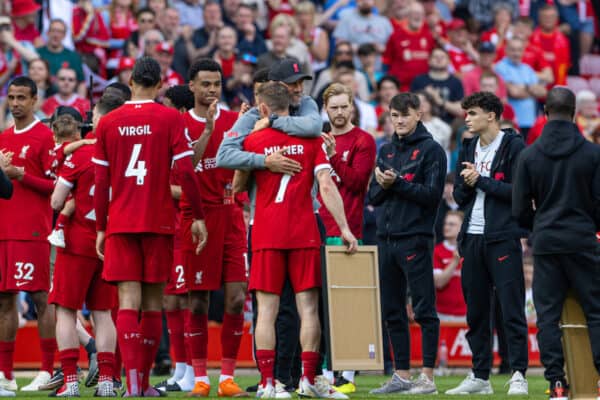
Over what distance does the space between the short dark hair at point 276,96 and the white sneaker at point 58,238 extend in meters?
2.18

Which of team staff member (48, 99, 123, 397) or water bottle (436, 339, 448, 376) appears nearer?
team staff member (48, 99, 123, 397)

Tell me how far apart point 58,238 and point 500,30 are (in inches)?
574

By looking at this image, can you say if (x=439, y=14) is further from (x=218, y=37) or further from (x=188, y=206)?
(x=188, y=206)

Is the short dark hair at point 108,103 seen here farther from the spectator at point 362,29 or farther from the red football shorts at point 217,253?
the spectator at point 362,29

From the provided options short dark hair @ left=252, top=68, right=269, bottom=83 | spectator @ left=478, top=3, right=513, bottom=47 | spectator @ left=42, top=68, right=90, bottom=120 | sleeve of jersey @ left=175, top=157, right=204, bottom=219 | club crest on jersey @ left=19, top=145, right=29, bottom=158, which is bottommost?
sleeve of jersey @ left=175, top=157, right=204, bottom=219

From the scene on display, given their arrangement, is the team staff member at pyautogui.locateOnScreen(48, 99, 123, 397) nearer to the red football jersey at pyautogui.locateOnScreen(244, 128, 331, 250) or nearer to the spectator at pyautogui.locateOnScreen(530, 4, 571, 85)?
the red football jersey at pyautogui.locateOnScreen(244, 128, 331, 250)

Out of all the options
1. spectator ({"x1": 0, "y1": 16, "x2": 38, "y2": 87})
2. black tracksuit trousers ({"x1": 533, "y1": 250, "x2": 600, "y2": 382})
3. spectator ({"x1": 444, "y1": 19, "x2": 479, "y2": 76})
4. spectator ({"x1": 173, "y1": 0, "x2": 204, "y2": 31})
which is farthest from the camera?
spectator ({"x1": 444, "y1": 19, "x2": 479, "y2": 76})

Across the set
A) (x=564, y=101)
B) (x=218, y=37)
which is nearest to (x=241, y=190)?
(x=564, y=101)

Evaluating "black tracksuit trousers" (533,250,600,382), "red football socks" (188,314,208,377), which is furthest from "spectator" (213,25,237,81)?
"black tracksuit trousers" (533,250,600,382)

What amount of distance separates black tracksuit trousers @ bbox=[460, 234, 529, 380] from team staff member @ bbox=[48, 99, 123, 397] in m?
3.23

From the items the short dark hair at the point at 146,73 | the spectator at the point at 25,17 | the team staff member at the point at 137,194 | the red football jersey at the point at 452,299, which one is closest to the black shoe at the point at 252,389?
the team staff member at the point at 137,194

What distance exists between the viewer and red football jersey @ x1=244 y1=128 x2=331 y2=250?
10102 mm

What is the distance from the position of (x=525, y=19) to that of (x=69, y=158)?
14.4m

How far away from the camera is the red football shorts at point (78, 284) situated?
11.0 m
